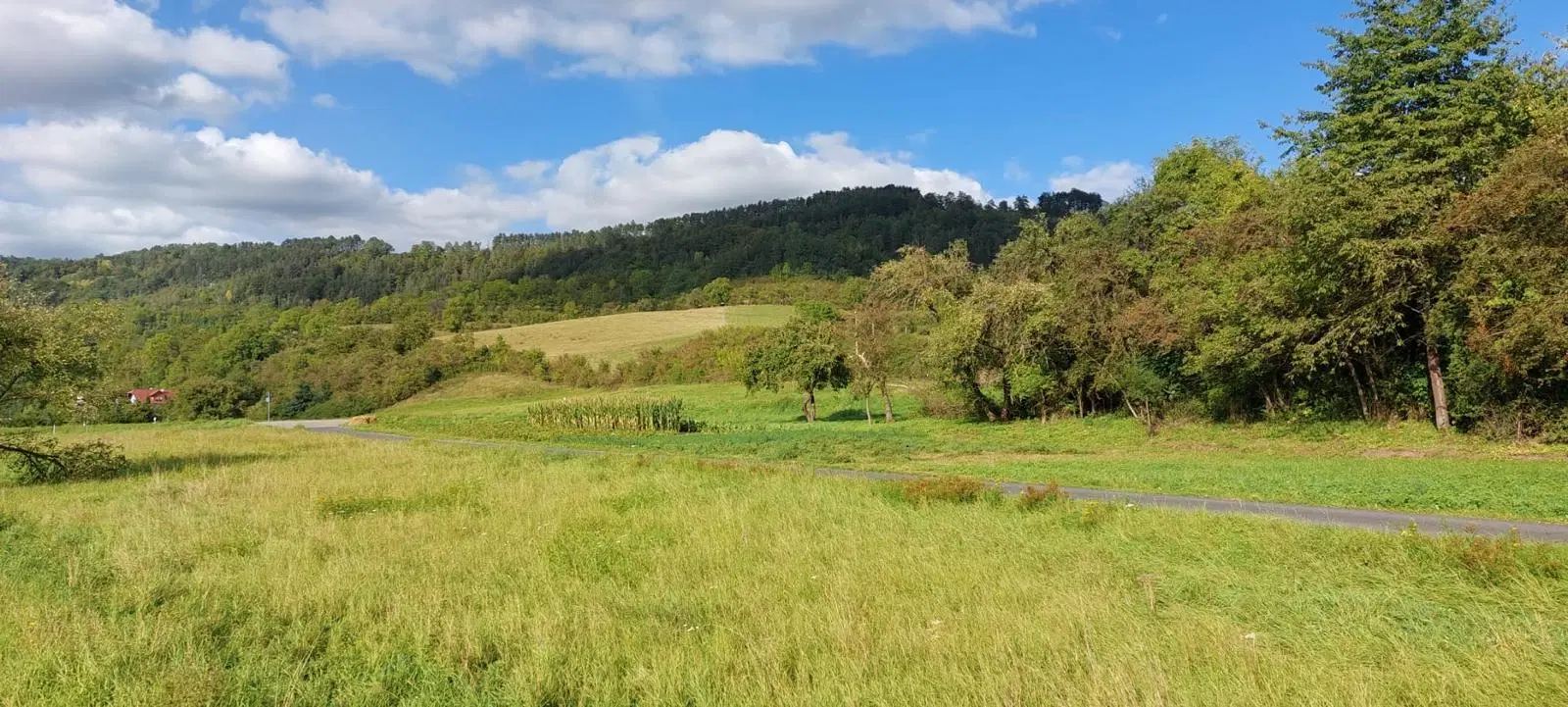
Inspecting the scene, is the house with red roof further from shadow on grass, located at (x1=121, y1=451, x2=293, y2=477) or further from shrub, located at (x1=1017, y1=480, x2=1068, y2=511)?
shrub, located at (x1=1017, y1=480, x2=1068, y2=511)

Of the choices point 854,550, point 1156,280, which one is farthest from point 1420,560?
point 1156,280

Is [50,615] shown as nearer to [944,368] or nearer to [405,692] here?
[405,692]

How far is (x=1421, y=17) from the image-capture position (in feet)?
80.0

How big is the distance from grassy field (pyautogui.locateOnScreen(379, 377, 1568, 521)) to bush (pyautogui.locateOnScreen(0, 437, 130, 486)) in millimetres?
16547

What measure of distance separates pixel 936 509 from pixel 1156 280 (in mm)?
23546

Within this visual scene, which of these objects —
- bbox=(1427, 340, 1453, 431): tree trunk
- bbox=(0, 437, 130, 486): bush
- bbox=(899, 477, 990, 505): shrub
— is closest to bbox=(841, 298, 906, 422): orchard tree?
bbox=(1427, 340, 1453, 431): tree trunk

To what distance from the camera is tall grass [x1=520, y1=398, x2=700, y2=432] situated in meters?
48.6

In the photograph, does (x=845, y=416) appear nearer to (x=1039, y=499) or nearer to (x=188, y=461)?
(x=188, y=461)

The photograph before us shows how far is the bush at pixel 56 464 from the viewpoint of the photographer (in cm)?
2103

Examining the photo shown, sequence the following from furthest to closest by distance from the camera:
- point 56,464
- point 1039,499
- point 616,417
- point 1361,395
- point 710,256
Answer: point 710,256
point 616,417
point 1361,395
point 56,464
point 1039,499

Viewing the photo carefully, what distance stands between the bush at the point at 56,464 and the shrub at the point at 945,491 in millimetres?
21208

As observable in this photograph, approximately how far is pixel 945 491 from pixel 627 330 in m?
93.1

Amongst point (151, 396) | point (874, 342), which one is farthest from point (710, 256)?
point (874, 342)

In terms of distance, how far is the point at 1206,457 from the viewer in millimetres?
24078
